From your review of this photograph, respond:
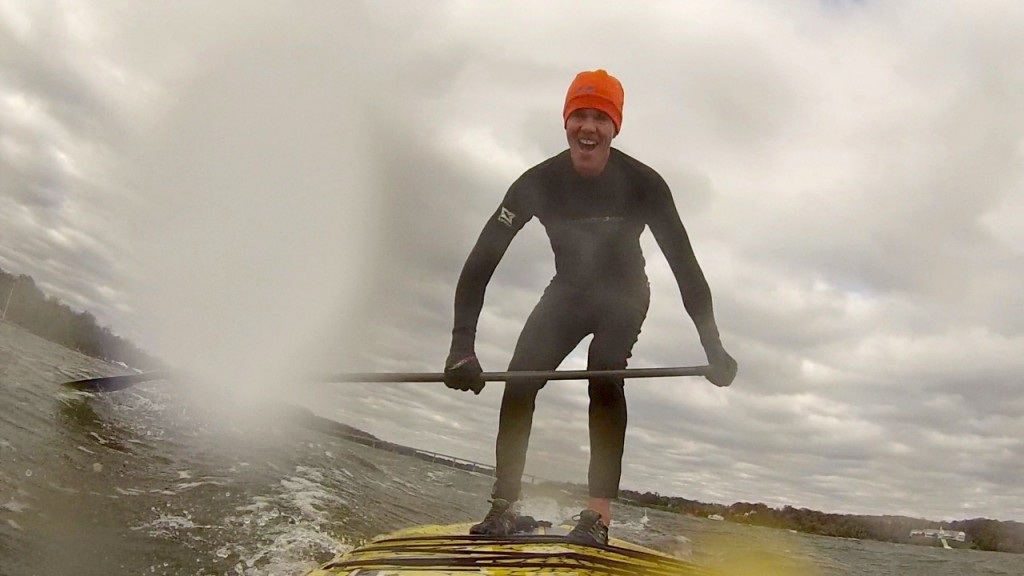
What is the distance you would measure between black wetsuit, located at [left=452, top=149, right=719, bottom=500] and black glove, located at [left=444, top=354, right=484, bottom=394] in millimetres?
101

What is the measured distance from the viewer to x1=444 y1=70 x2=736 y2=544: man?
14.9 ft

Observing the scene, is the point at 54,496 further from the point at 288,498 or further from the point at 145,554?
the point at 288,498

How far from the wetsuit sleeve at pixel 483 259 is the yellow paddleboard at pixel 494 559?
1304 mm

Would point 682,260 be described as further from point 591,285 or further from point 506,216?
point 506,216

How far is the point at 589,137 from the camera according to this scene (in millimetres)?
4621

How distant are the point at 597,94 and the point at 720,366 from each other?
82.1 inches

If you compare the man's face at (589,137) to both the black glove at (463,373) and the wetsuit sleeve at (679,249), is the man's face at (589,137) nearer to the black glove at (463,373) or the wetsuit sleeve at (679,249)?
the wetsuit sleeve at (679,249)

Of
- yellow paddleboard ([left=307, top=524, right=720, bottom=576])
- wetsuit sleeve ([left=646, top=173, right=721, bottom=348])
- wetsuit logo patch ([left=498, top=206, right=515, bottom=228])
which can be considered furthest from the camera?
wetsuit logo patch ([left=498, top=206, right=515, bottom=228])

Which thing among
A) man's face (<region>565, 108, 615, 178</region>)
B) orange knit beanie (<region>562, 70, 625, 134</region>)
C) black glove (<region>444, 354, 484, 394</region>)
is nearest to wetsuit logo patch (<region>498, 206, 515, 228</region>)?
man's face (<region>565, 108, 615, 178</region>)

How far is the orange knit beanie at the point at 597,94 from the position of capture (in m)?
4.52

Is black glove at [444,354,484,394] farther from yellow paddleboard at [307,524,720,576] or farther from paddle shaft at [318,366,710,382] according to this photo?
yellow paddleboard at [307,524,720,576]

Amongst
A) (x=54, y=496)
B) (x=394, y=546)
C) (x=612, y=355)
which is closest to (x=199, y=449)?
(x=54, y=496)

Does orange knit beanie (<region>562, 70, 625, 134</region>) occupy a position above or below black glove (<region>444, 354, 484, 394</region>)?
above

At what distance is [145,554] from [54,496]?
6.17ft
